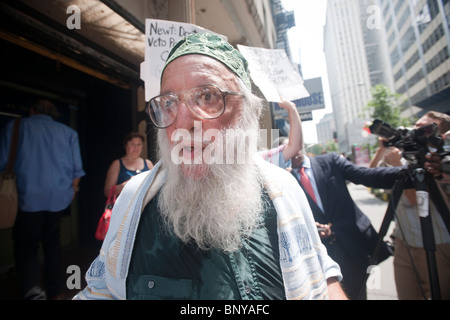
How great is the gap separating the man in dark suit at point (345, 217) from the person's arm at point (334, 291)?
642 millimetres

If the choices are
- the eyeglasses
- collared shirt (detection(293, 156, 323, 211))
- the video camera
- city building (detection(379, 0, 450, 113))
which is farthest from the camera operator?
city building (detection(379, 0, 450, 113))

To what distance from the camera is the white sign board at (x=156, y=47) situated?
1376mm

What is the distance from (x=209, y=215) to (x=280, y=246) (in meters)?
0.34

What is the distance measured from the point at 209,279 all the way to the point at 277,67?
137cm

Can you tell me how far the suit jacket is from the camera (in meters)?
1.72

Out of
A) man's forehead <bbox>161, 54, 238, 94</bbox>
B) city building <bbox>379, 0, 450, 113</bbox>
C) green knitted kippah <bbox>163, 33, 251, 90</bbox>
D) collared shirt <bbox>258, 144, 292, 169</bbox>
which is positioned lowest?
collared shirt <bbox>258, 144, 292, 169</bbox>

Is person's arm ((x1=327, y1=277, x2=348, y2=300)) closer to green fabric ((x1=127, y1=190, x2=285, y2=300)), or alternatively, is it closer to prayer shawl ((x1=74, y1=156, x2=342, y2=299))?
prayer shawl ((x1=74, y1=156, x2=342, y2=299))

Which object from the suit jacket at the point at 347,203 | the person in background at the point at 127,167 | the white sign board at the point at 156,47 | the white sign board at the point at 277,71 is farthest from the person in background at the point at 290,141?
the person in background at the point at 127,167

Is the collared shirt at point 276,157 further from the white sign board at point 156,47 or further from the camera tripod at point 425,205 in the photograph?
the white sign board at point 156,47

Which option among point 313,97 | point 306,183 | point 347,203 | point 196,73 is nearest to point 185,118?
point 196,73

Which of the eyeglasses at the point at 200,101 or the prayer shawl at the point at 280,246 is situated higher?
the eyeglasses at the point at 200,101

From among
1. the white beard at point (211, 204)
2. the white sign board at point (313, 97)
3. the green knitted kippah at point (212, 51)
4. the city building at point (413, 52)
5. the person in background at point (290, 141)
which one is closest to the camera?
the white beard at point (211, 204)

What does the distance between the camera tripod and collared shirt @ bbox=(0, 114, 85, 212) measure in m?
3.16
